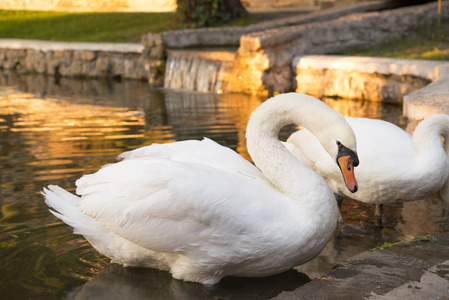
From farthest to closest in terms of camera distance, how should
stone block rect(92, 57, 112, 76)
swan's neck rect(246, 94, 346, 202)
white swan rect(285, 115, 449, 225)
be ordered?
stone block rect(92, 57, 112, 76) < white swan rect(285, 115, 449, 225) < swan's neck rect(246, 94, 346, 202)

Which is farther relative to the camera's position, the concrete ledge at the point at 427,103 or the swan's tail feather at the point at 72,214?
→ the concrete ledge at the point at 427,103

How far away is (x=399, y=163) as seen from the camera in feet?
14.9

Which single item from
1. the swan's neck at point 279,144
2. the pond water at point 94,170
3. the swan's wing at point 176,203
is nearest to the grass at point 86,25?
the pond water at point 94,170

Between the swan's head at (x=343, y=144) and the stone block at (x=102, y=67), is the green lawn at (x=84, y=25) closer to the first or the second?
the stone block at (x=102, y=67)

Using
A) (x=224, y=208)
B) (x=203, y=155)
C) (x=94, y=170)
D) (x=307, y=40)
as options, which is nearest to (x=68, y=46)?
(x=307, y=40)

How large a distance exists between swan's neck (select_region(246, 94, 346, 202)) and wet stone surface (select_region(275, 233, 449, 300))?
0.47 m

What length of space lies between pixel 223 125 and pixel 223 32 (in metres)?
5.93

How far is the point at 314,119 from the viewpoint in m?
3.64

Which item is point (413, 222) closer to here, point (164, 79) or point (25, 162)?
point (25, 162)

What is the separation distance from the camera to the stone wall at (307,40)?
39.0 ft

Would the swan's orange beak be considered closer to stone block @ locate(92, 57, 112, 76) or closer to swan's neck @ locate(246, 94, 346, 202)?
swan's neck @ locate(246, 94, 346, 202)

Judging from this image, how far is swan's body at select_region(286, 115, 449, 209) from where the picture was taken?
4527 millimetres

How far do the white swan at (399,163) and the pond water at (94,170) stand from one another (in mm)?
345

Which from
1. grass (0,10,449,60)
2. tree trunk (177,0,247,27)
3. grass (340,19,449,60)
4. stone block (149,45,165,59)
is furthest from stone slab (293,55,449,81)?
tree trunk (177,0,247,27)
